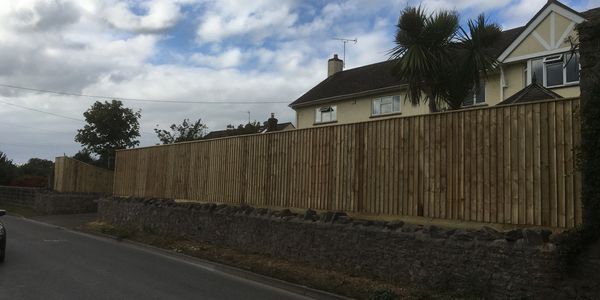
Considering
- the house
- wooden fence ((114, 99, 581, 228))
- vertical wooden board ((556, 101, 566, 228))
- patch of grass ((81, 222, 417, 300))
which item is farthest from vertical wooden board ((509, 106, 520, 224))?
the house

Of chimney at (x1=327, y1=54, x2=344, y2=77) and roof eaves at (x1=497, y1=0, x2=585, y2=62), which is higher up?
chimney at (x1=327, y1=54, x2=344, y2=77)

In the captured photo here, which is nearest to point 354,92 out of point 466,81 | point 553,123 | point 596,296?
point 466,81

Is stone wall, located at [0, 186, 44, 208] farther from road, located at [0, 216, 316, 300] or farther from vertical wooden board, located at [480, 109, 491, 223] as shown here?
vertical wooden board, located at [480, 109, 491, 223]

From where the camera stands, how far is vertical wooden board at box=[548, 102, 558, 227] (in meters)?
7.91

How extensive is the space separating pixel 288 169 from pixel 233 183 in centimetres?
250

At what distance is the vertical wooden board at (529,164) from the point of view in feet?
26.9

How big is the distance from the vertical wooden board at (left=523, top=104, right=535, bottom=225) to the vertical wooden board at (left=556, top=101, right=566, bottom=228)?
1.33ft

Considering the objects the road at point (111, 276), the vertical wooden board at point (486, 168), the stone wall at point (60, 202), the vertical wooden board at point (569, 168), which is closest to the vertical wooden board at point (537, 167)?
the vertical wooden board at point (569, 168)

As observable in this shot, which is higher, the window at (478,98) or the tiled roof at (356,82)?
the tiled roof at (356,82)

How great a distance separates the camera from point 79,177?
98.1ft

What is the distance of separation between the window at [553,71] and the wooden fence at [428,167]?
10007 mm

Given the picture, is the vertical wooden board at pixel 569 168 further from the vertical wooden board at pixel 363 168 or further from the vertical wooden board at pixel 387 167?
the vertical wooden board at pixel 363 168

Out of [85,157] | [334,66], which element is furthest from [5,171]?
[334,66]

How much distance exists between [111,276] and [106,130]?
26.6 meters
